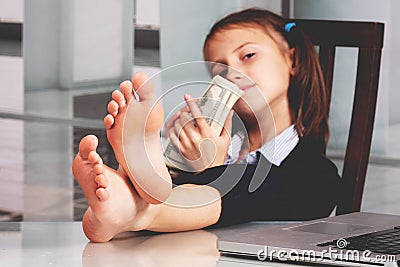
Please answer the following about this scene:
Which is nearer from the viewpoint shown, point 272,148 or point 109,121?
point 109,121

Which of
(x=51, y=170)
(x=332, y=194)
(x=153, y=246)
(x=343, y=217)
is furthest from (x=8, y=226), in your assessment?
(x=51, y=170)

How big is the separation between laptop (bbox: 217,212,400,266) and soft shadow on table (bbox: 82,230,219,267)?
27 mm

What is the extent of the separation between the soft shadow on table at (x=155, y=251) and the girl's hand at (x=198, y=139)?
0.23 ft

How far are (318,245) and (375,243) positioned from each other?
0.05 m

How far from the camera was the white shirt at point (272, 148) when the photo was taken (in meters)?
0.84

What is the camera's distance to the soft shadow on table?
721 mm

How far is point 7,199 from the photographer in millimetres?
3094

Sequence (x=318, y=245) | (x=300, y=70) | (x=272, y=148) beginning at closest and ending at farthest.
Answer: (x=318, y=245) < (x=272, y=148) < (x=300, y=70)

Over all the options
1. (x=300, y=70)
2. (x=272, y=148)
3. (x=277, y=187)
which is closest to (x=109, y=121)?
(x=272, y=148)

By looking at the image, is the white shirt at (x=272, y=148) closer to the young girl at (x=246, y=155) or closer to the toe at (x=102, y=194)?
the young girl at (x=246, y=155)

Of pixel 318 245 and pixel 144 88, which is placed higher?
pixel 144 88

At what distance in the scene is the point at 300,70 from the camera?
130 cm

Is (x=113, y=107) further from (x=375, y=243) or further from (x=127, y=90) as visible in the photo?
(x=375, y=243)

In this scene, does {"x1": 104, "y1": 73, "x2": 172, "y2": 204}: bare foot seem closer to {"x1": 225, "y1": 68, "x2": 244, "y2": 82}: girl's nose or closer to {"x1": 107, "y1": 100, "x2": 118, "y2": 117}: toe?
{"x1": 107, "y1": 100, "x2": 118, "y2": 117}: toe
